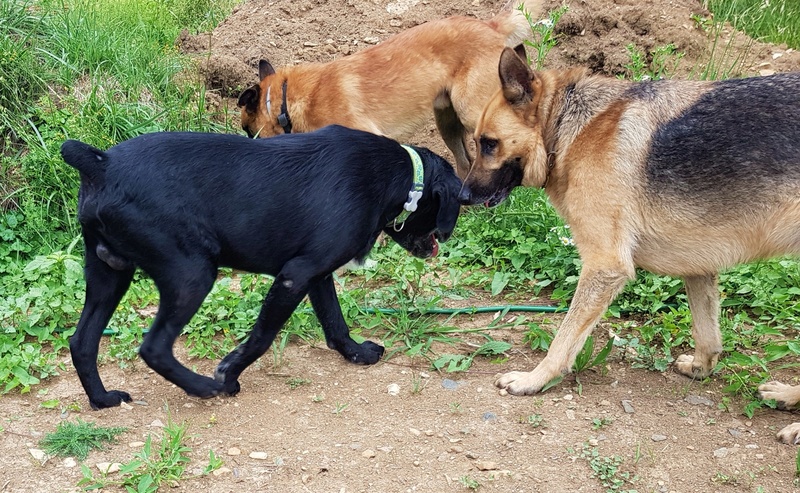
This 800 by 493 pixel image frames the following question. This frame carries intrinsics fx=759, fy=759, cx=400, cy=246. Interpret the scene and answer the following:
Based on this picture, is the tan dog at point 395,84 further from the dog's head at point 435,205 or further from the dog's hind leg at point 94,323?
the dog's hind leg at point 94,323

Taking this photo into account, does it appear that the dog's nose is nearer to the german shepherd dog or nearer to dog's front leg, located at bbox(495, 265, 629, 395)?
the german shepherd dog

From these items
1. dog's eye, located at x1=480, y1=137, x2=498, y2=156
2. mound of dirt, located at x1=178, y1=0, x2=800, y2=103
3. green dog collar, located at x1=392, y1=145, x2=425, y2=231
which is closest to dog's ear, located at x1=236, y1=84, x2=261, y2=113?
mound of dirt, located at x1=178, y1=0, x2=800, y2=103

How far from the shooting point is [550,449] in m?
3.44

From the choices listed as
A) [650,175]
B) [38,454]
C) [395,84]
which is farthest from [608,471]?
[395,84]

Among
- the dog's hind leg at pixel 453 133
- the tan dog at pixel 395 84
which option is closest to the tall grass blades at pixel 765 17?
the tan dog at pixel 395 84

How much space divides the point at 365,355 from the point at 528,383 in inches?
36.2

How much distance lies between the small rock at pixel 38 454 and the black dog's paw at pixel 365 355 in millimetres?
1594

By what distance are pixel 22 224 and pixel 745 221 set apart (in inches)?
195

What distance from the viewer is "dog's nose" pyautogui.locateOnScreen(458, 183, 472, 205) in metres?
4.16

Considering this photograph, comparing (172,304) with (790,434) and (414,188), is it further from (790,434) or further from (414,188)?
(790,434)

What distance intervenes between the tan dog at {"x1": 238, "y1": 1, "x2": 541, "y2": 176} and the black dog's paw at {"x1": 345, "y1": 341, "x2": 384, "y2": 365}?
8.33 feet

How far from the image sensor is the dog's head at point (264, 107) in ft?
20.7

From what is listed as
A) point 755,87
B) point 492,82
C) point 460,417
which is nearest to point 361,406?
point 460,417

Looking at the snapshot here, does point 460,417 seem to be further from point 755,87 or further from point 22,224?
point 22,224
